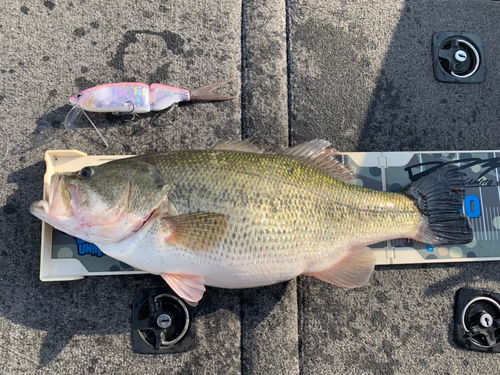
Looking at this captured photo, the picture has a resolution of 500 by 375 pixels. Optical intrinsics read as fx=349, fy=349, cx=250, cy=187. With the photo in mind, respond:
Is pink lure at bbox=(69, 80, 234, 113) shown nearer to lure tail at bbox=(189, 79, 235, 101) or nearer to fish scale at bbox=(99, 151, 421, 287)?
lure tail at bbox=(189, 79, 235, 101)

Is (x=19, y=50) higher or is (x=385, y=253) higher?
(x=19, y=50)

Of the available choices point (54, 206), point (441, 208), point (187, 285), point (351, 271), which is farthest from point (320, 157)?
point (54, 206)

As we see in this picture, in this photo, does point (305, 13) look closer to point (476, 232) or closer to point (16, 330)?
point (476, 232)

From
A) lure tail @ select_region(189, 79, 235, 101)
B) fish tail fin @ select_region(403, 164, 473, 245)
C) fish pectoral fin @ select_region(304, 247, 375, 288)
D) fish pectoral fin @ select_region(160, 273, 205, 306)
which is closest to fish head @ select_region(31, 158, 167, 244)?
fish pectoral fin @ select_region(160, 273, 205, 306)

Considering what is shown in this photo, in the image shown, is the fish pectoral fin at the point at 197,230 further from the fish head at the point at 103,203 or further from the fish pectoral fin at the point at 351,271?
the fish pectoral fin at the point at 351,271

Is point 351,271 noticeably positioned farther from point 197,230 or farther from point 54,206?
point 54,206

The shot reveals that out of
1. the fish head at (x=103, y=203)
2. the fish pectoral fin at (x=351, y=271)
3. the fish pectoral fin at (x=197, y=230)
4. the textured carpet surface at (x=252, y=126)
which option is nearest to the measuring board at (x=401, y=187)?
the textured carpet surface at (x=252, y=126)

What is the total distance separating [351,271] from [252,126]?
932mm

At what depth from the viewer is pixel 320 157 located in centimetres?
167

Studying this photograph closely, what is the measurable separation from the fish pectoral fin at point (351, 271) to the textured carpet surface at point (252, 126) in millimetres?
260

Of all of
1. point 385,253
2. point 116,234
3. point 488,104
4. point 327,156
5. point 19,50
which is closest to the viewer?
point 116,234

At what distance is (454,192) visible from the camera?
5.68 ft

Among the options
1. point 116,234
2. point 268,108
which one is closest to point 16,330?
point 116,234

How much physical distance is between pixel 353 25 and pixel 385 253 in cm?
137
